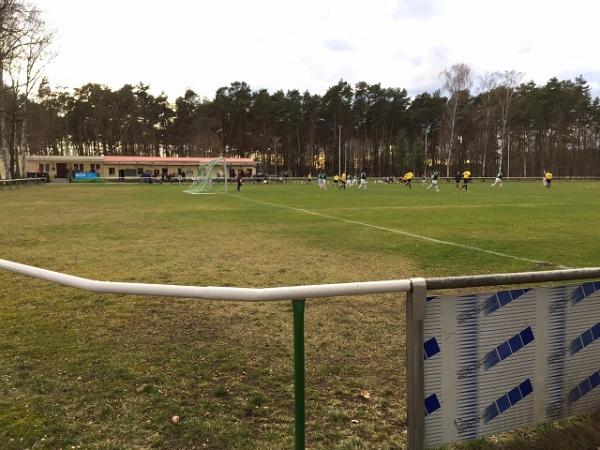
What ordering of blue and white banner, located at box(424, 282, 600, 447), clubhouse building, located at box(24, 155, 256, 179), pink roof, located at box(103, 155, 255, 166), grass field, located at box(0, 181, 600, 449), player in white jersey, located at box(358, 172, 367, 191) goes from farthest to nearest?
pink roof, located at box(103, 155, 255, 166)
clubhouse building, located at box(24, 155, 256, 179)
player in white jersey, located at box(358, 172, 367, 191)
grass field, located at box(0, 181, 600, 449)
blue and white banner, located at box(424, 282, 600, 447)

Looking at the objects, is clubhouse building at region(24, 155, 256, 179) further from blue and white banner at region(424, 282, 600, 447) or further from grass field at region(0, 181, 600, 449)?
blue and white banner at region(424, 282, 600, 447)

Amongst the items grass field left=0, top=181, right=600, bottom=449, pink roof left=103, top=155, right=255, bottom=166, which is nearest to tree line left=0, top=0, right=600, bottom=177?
pink roof left=103, top=155, right=255, bottom=166

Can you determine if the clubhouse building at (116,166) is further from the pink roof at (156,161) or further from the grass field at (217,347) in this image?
the grass field at (217,347)

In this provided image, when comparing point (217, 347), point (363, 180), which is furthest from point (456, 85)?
point (217, 347)

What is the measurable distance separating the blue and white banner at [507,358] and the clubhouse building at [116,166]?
71.7 meters

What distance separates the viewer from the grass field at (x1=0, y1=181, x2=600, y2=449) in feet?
10.9

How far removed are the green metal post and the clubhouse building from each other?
71918mm

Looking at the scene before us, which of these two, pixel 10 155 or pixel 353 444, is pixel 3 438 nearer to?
pixel 353 444

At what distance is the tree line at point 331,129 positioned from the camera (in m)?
90.1

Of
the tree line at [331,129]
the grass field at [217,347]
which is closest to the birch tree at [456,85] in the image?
the tree line at [331,129]

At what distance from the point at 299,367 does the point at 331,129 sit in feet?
326

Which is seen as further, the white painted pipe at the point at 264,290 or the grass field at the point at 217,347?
the grass field at the point at 217,347

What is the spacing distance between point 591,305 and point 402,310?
3.12 m

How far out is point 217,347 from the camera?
498cm
